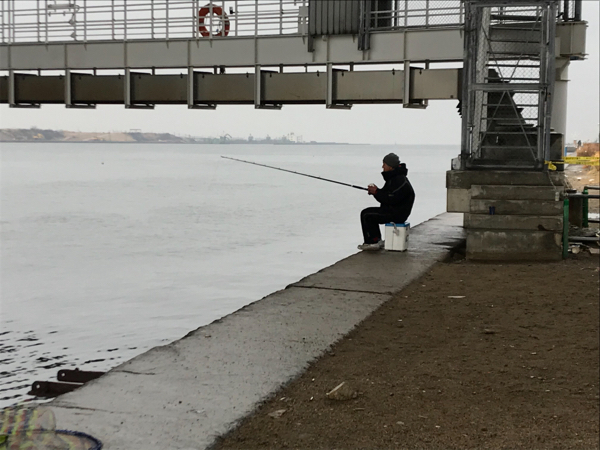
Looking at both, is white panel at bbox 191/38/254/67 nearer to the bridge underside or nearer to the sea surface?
the bridge underside

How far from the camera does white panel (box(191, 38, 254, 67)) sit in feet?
64.1

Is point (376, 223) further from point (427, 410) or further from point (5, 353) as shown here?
point (427, 410)

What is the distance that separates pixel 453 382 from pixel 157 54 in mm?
16124

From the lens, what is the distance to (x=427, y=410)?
17.8 feet

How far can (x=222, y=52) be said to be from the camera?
65.5 feet

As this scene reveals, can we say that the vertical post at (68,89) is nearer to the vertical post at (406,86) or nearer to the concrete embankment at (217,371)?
the vertical post at (406,86)

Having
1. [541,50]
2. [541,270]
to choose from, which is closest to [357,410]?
[541,270]

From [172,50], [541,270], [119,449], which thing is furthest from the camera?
[172,50]

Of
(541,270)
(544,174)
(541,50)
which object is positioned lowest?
(541,270)

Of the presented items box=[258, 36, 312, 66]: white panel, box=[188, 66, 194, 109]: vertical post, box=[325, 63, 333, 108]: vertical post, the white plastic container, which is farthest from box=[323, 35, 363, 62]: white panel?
the white plastic container

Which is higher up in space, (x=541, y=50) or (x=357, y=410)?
(x=541, y=50)

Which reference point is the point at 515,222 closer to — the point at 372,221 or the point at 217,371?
the point at 372,221

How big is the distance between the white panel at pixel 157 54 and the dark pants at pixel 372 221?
8724 millimetres

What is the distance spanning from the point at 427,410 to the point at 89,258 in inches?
744
